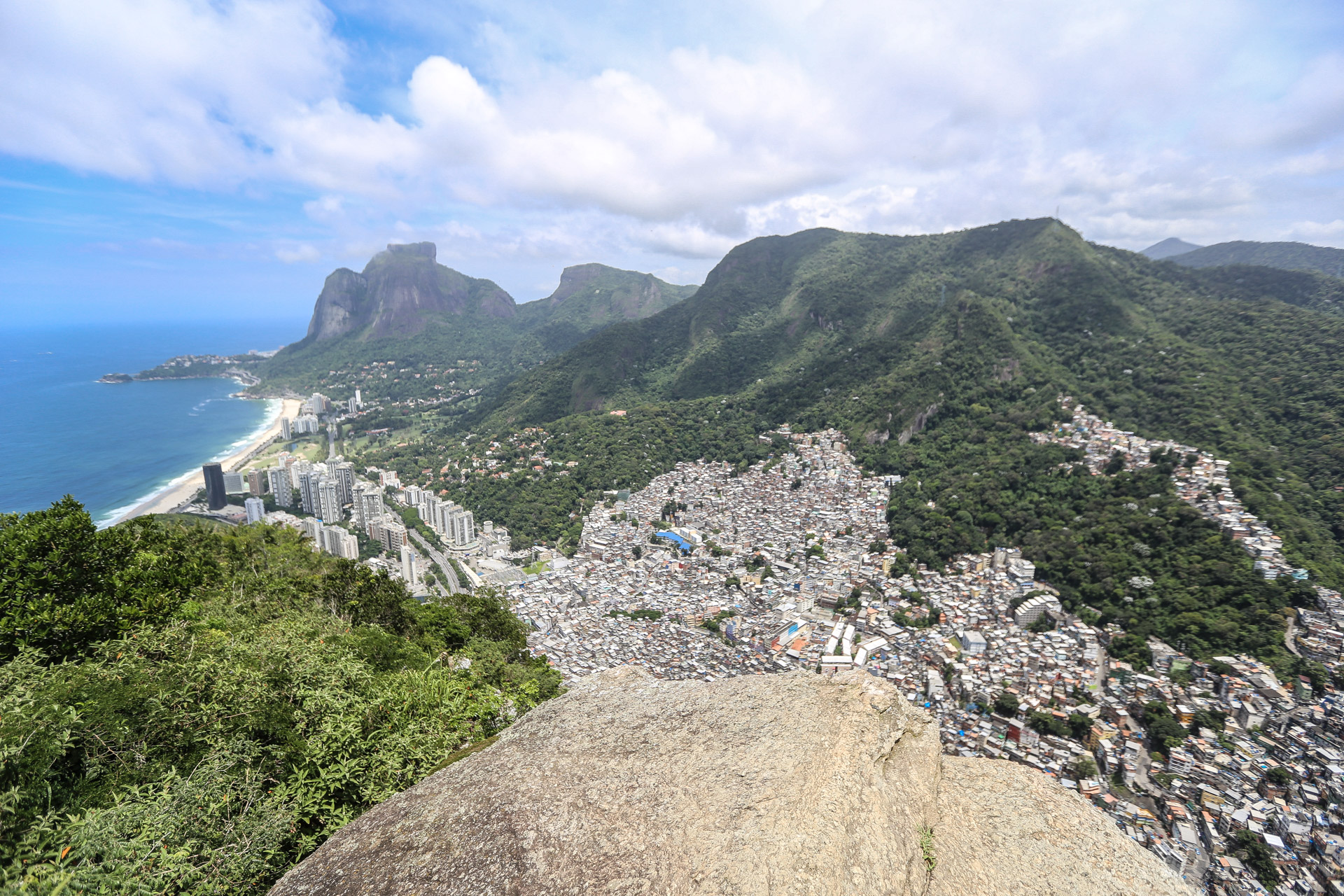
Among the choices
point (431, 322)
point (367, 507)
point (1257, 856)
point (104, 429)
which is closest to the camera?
point (1257, 856)

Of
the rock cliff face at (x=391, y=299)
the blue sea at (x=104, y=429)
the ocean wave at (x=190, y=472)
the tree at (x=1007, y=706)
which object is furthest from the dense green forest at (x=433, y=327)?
the tree at (x=1007, y=706)

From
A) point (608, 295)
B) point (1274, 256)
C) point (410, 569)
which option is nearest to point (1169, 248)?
point (1274, 256)

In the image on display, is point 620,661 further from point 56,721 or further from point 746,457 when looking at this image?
point 746,457

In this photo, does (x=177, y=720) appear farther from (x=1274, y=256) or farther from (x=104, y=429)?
(x=1274, y=256)

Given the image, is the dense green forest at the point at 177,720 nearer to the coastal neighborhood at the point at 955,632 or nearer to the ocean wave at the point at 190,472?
the coastal neighborhood at the point at 955,632

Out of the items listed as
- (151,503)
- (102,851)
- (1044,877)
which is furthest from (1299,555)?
(151,503)

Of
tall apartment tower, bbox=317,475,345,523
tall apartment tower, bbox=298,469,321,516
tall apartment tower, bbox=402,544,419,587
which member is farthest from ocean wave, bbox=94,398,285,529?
tall apartment tower, bbox=402,544,419,587
